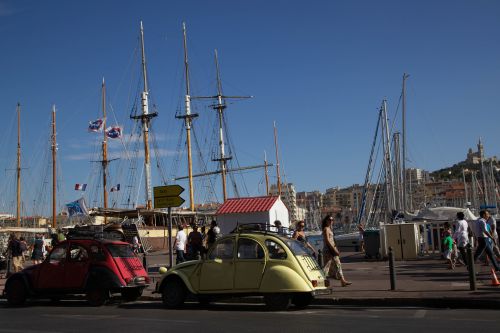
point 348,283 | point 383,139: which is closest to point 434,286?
point 348,283

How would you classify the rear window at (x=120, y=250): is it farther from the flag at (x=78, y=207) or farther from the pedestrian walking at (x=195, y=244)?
the flag at (x=78, y=207)

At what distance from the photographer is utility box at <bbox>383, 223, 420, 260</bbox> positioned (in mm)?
24328

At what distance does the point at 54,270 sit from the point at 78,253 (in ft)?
2.62

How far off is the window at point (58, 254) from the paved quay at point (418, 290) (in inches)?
95.8

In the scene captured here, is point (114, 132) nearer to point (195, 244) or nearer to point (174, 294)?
point (195, 244)

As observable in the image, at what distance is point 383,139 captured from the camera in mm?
46875

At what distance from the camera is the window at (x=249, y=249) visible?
40.5 feet

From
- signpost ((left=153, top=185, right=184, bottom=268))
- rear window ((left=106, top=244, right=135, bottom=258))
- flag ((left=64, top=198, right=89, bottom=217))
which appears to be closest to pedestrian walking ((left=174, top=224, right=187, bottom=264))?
signpost ((left=153, top=185, right=184, bottom=268))

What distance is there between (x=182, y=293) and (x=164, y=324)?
8.00 ft

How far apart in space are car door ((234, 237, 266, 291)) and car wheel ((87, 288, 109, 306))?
3.97 meters

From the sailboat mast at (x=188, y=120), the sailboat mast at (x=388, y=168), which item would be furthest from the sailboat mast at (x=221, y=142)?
the sailboat mast at (x=388, y=168)

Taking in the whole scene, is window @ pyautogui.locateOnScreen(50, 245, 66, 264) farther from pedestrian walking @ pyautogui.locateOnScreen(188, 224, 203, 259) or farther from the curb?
the curb

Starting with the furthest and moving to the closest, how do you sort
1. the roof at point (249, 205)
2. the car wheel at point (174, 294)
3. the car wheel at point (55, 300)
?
the roof at point (249, 205) → the car wheel at point (55, 300) → the car wheel at point (174, 294)

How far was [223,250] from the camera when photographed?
12.8 m
